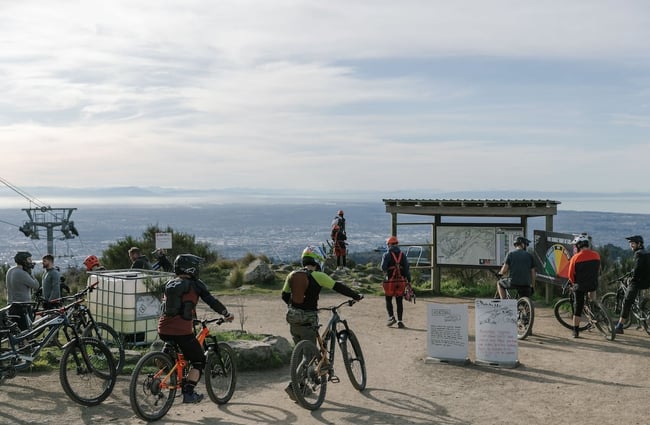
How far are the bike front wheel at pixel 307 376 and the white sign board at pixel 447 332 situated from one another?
10.2 ft

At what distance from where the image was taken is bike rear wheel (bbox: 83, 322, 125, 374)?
31.7 feet

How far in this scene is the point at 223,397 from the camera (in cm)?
868

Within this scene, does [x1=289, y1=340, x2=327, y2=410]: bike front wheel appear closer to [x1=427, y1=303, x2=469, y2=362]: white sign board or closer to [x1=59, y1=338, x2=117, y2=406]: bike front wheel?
[x1=59, y1=338, x2=117, y2=406]: bike front wheel

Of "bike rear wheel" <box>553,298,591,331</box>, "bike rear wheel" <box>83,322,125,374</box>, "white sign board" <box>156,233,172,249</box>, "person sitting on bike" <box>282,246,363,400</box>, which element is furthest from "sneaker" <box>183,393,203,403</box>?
"white sign board" <box>156,233,172,249</box>

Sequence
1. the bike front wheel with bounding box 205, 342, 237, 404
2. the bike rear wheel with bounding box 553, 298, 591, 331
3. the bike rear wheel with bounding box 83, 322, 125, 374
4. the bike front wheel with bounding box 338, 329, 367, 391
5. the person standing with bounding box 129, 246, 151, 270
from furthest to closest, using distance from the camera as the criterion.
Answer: the person standing with bounding box 129, 246, 151, 270 < the bike rear wheel with bounding box 553, 298, 591, 331 < the bike rear wheel with bounding box 83, 322, 125, 374 < the bike front wheel with bounding box 338, 329, 367, 391 < the bike front wheel with bounding box 205, 342, 237, 404

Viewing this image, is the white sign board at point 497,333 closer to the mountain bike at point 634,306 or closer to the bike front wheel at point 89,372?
the mountain bike at point 634,306

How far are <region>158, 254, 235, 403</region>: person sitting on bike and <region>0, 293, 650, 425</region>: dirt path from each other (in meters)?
0.74

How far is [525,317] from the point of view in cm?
1313

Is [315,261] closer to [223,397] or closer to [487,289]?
[223,397]

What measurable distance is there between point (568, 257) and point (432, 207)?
4346mm

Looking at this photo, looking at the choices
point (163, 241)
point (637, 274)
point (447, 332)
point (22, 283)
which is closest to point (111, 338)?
point (22, 283)

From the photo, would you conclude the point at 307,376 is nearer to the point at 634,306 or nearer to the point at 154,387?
the point at 154,387

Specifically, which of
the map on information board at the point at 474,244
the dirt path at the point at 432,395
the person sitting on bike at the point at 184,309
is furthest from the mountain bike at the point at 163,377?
the map on information board at the point at 474,244

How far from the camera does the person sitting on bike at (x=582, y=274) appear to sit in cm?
1285
